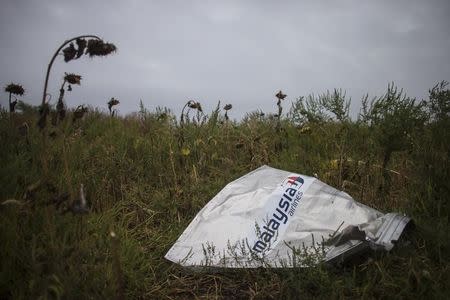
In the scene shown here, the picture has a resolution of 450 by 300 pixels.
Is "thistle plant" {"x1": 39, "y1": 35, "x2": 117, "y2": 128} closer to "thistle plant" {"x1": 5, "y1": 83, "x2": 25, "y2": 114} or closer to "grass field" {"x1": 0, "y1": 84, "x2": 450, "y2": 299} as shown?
"grass field" {"x1": 0, "y1": 84, "x2": 450, "y2": 299}

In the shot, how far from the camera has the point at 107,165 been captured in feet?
9.73

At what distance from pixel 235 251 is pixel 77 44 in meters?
1.44

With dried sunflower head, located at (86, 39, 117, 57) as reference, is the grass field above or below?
below

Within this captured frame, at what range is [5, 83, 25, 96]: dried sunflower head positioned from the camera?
278 centimetres

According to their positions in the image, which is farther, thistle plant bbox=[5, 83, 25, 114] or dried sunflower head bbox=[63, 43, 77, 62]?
thistle plant bbox=[5, 83, 25, 114]

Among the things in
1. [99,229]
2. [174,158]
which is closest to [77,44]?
[99,229]

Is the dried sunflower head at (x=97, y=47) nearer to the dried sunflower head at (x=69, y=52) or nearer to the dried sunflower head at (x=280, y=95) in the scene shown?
the dried sunflower head at (x=69, y=52)

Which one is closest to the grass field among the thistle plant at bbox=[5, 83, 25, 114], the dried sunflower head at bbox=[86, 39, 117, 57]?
the thistle plant at bbox=[5, 83, 25, 114]

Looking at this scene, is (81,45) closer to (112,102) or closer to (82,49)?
(82,49)

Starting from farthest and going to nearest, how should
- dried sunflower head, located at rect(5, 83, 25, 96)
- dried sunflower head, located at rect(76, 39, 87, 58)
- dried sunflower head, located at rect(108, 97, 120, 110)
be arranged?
dried sunflower head, located at rect(108, 97, 120, 110), dried sunflower head, located at rect(5, 83, 25, 96), dried sunflower head, located at rect(76, 39, 87, 58)

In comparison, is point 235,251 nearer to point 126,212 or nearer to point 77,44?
point 126,212

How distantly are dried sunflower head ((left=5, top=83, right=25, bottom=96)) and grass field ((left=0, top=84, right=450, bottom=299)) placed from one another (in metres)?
0.31

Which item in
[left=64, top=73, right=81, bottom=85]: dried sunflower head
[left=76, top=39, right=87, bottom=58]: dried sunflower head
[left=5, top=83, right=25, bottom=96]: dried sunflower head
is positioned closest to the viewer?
[left=76, top=39, right=87, bottom=58]: dried sunflower head

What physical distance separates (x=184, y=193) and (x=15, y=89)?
1775 millimetres
